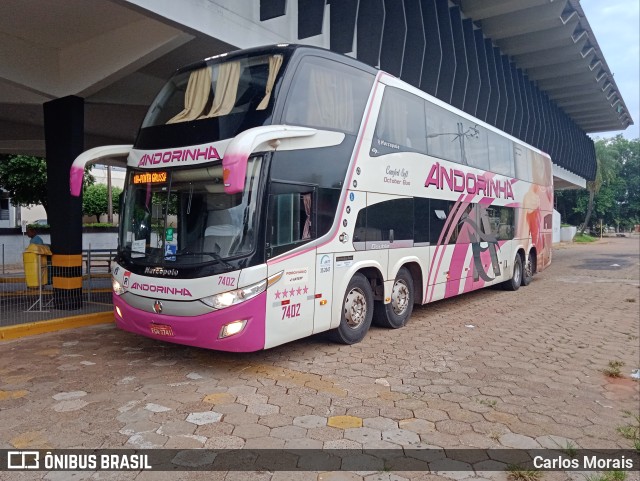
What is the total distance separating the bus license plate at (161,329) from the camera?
548 cm

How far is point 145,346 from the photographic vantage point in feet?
22.2

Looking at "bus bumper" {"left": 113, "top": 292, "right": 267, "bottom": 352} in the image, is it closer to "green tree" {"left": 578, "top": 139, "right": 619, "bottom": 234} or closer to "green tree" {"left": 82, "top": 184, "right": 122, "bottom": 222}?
"green tree" {"left": 82, "top": 184, "right": 122, "bottom": 222}

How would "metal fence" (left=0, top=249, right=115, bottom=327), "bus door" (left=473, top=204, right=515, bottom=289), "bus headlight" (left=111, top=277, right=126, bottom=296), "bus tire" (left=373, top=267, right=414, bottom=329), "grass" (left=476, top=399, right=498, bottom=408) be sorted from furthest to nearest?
1. "bus door" (left=473, top=204, right=515, bottom=289)
2. "metal fence" (left=0, top=249, right=115, bottom=327)
3. "bus tire" (left=373, top=267, right=414, bottom=329)
4. "bus headlight" (left=111, top=277, right=126, bottom=296)
5. "grass" (left=476, top=399, right=498, bottom=408)

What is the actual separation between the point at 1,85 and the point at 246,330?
27.7 ft

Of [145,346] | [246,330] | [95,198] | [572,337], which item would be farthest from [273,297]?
[95,198]

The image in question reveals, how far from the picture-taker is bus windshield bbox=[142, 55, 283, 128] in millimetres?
5746

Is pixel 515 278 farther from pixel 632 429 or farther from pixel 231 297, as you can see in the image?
Result: pixel 231 297

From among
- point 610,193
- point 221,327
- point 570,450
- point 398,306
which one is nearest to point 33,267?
point 221,327

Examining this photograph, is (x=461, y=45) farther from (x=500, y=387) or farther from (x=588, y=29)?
(x=500, y=387)

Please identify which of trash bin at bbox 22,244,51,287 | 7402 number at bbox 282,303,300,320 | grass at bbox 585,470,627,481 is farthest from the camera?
trash bin at bbox 22,244,51,287

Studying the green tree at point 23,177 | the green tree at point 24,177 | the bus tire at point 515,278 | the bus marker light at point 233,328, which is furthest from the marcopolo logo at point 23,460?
the green tree at point 23,177

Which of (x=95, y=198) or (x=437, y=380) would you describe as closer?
(x=437, y=380)

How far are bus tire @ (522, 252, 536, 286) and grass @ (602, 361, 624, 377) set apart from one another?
7575 millimetres

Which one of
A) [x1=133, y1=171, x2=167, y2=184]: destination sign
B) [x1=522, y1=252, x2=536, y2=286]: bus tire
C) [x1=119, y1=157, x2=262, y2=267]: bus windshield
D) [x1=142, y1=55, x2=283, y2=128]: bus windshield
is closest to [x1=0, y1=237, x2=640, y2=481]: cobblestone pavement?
[x1=119, y1=157, x2=262, y2=267]: bus windshield
